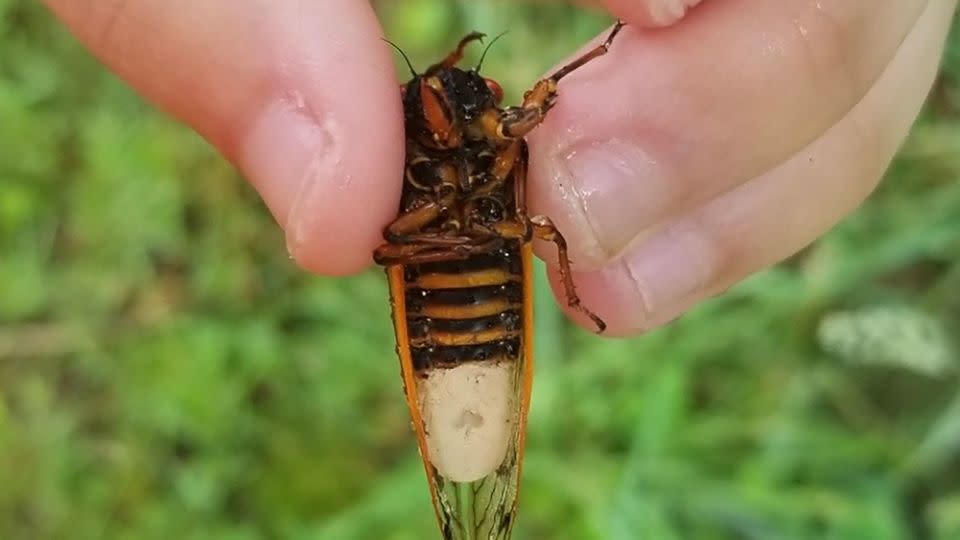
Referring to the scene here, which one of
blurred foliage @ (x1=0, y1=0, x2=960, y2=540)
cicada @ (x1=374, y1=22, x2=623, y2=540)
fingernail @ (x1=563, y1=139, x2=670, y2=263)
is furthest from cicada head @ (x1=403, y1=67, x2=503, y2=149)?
blurred foliage @ (x1=0, y1=0, x2=960, y2=540)

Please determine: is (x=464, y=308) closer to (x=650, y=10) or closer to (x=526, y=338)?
(x=526, y=338)

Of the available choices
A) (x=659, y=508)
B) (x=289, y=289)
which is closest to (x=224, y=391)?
(x=289, y=289)

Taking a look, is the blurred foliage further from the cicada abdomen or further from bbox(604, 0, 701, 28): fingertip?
bbox(604, 0, 701, 28): fingertip

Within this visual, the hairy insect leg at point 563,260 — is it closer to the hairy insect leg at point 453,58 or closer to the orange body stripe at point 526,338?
the orange body stripe at point 526,338

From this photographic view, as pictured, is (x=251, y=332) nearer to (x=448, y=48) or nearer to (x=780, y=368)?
(x=448, y=48)

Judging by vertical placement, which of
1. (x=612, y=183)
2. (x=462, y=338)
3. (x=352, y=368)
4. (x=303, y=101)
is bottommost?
(x=352, y=368)

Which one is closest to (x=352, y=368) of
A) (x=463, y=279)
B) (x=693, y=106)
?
(x=463, y=279)


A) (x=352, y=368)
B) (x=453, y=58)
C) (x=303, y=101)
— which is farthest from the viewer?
(x=352, y=368)
